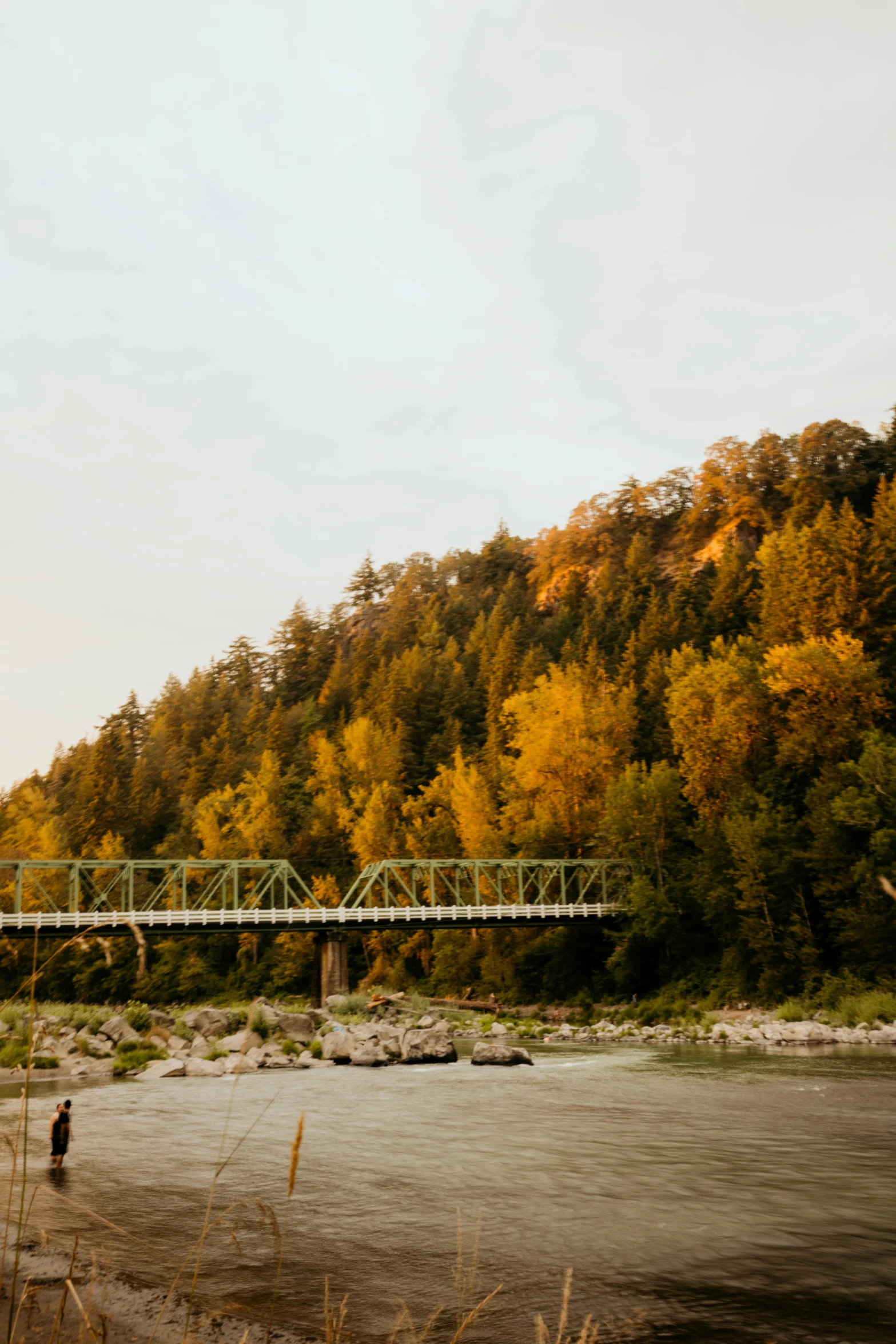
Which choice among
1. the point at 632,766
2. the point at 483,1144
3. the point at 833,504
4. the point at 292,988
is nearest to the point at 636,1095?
the point at 483,1144

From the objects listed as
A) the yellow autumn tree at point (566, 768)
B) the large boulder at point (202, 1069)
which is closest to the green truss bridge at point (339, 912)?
the yellow autumn tree at point (566, 768)

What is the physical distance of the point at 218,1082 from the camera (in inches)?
1064

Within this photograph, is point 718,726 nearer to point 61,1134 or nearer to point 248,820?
point 61,1134

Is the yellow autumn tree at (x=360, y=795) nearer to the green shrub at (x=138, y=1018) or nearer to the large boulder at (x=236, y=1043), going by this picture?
the green shrub at (x=138, y=1018)

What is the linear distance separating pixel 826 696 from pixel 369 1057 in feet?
83.0

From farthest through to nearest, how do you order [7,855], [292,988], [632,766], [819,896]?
[7,855]
[292,988]
[632,766]
[819,896]

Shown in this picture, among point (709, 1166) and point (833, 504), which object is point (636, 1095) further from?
point (833, 504)

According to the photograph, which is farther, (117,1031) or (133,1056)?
(117,1031)

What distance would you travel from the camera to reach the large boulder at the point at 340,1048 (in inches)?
1251

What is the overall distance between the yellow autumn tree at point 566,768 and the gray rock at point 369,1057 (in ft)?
77.3

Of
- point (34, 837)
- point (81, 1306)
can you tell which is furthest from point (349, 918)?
point (81, 1306)

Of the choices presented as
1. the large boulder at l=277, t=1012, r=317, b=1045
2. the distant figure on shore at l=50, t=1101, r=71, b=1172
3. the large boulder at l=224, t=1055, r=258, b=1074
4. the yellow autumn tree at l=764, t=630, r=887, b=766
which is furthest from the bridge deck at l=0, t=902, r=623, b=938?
the distant figure on shore at l=50, t=1101, r=71, b=1172

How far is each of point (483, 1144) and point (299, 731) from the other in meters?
80.4

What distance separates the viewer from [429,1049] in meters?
31.5
